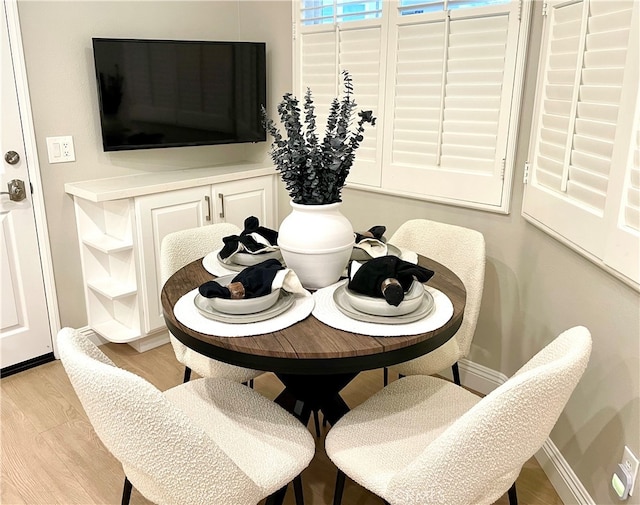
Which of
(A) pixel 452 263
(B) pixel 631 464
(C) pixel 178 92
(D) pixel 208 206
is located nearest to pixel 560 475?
(B) pixel 631 464

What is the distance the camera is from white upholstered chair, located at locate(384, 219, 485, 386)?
6.79 ft

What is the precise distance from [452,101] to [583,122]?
2.48 ft

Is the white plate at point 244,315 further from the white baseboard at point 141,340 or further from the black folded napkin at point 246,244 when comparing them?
the white baseboard at point 141,340

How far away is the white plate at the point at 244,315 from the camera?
1.47 metres

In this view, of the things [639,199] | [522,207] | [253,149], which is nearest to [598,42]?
[639,199]

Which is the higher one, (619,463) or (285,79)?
(285,79)

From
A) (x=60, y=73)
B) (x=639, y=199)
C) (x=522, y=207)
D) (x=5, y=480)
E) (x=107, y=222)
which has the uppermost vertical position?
(x=60, y=73)

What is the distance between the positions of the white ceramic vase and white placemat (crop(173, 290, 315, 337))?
113 mm

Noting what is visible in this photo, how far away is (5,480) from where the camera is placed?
2072 mm

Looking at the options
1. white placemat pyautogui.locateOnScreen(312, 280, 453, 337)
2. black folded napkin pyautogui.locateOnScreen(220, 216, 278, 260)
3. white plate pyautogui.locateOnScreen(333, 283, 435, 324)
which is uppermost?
black folded napkin pyautogui.locateOnScreen(220, 216, 278, 260)

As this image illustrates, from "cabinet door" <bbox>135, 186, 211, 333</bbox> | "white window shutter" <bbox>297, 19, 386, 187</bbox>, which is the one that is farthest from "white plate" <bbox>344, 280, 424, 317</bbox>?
"cabinet door" <bbox>135, 186, 211, 333</bbox>

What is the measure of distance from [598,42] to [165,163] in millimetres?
2355

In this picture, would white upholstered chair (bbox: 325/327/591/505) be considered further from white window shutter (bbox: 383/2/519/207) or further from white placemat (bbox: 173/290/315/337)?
white window shutter (bbox: 383/2/519/207)

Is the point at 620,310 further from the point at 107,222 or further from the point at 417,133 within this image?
the point at 107,222
